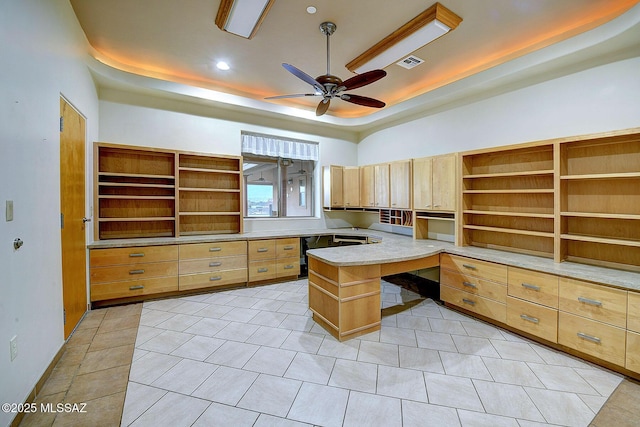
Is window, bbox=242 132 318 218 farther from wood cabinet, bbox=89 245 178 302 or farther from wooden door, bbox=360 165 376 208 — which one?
wood cabinet, bbox=89 245 178 302

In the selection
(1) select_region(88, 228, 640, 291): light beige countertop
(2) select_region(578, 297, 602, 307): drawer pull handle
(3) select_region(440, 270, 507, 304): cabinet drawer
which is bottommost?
(3) select_region(440, 270, 507, 304): cabinet drawer

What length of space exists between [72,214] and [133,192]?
1.27m

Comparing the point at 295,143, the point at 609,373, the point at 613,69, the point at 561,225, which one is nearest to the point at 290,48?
the point at 295,143

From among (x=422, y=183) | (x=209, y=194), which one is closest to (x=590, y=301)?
(x=422, y=183)

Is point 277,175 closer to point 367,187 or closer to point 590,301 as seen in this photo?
point 367,187

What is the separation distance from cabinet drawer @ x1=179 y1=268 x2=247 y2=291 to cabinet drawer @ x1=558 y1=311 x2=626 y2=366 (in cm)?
379

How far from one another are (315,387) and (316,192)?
3936mm

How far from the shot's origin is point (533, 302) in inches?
99.8

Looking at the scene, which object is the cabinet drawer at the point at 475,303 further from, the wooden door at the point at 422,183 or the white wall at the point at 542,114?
the white wall at the point at 542,114

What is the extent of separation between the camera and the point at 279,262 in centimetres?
439

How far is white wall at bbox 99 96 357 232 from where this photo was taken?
3.74 m

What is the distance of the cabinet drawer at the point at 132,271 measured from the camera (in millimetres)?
3273

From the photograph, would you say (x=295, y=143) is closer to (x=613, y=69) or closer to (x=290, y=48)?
(x=290, y=48)

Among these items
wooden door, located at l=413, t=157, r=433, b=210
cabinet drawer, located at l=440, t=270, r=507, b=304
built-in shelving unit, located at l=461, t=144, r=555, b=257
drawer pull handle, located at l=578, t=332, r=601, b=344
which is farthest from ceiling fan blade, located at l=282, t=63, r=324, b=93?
drawer pull handle, located at l=578, t=332, r=601, b=344
